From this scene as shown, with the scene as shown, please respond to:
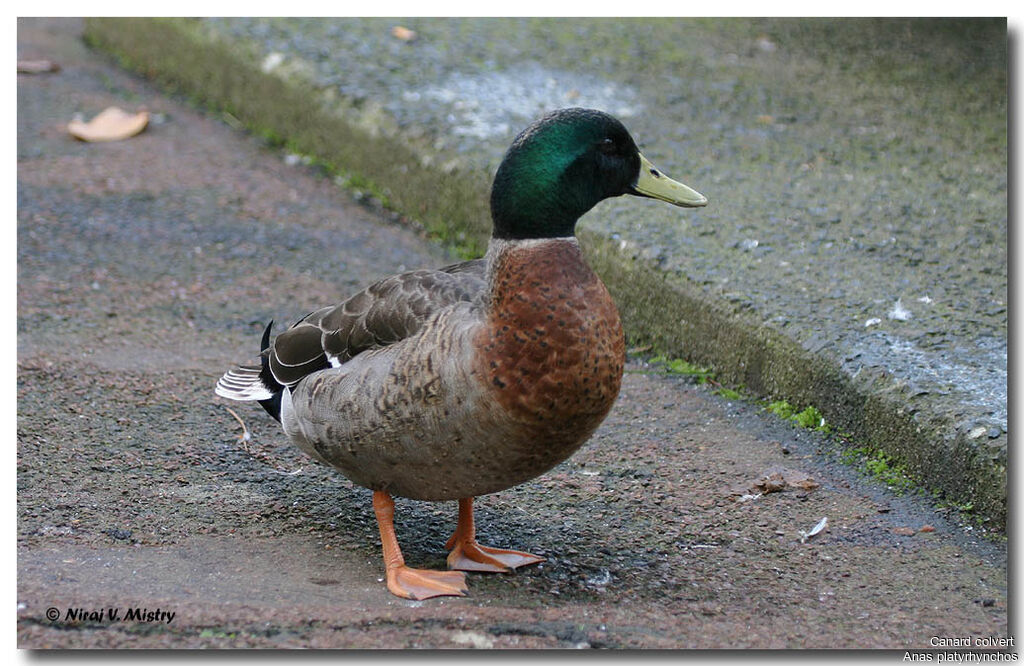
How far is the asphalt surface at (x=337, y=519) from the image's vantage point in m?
2.91

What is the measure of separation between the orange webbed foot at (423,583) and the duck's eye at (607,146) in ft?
4.08

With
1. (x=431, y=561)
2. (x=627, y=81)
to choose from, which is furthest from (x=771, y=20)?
(x=431, y=561)

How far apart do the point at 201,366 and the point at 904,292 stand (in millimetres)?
2742

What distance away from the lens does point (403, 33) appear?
283 inches

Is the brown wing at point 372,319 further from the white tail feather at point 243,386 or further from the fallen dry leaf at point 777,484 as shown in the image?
the fallen dry leaf at point 777,484

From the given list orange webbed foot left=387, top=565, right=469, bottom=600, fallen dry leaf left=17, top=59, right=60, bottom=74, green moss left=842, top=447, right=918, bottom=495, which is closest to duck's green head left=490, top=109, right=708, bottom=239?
orange webbed foot left=387, top=565, right=469, bottom=600

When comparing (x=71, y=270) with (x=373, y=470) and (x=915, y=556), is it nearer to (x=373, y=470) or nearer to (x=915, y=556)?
(x=373, y=470)

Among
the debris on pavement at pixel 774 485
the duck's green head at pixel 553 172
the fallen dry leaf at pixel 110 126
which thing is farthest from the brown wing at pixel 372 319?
the fallen dry leaf at pixel 110 126

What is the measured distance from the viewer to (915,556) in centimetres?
330

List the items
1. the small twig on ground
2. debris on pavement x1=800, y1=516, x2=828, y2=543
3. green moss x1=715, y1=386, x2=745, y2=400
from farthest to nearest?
green moss x1=715, y1=386, x2=745, y2=400 < the small twig on ground < debris on pavement x1=800, y1=516, x2=828, y2=543

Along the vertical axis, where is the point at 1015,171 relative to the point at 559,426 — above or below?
above

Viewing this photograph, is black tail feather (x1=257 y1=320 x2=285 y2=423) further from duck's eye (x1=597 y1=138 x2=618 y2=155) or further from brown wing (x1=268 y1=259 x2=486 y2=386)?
duck's eye (x1=597 y1=138 x2=618 y2=155)

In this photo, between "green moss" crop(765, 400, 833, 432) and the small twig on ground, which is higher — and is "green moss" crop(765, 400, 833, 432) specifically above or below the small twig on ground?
above

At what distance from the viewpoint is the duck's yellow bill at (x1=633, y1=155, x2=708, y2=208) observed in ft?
10.7
